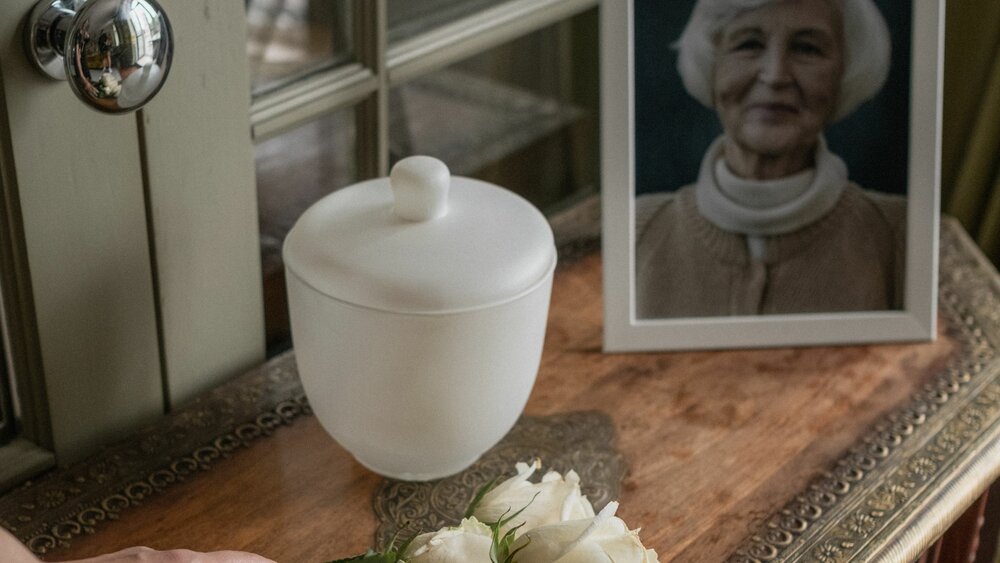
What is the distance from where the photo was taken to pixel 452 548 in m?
0.64

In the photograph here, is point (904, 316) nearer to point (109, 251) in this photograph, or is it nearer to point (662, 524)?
point (662, 524)

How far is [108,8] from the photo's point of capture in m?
0.72

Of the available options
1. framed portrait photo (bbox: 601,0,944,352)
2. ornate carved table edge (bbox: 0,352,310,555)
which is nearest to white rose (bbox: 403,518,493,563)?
ornate carved table edge (bbox: 0,352,310,555)

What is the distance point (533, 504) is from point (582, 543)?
0.21 ft

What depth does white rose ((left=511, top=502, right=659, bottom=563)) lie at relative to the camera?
2.07 ft

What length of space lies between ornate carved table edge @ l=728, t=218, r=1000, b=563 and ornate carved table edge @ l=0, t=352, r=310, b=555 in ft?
1.26

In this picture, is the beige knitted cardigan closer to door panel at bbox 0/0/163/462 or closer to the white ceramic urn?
the white ceramic urn

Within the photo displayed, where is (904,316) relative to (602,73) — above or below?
below

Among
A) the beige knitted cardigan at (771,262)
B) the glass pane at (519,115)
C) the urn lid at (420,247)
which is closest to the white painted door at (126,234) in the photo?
the urn lid at (420,247)

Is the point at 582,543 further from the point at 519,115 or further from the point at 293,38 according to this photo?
the point at 519,115

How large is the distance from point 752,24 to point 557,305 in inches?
12.3

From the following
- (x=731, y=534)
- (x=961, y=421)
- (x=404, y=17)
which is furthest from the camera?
(x=404, y=17)

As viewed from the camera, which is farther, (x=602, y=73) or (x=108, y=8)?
(x=602, y=73)

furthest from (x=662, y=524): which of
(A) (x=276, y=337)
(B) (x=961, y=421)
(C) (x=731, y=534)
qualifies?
(A) (x=276, y=337)
